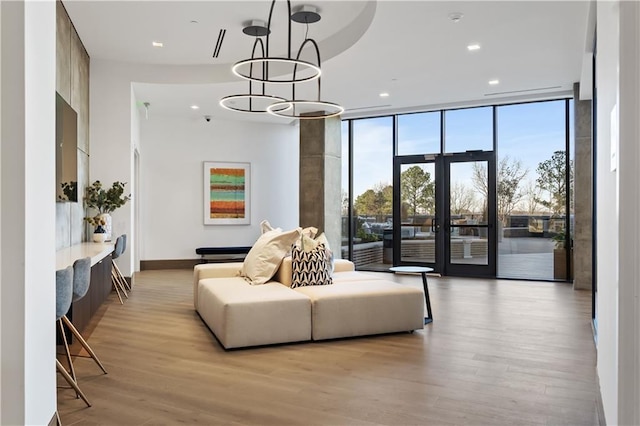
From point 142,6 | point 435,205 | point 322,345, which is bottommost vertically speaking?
point 322,345

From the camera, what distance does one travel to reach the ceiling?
5.25 metres

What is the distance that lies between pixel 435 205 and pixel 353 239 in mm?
1885

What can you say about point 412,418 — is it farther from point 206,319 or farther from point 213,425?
point 206,319

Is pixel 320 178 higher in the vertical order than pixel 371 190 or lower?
higher

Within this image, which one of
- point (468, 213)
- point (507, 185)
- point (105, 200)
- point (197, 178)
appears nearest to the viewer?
point (105, 200)

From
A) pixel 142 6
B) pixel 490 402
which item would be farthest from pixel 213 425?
pixel 142 6

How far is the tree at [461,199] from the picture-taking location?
369 inches

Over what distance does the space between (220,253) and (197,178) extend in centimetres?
169

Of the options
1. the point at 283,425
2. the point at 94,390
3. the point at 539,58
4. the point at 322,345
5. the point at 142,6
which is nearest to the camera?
the point at 283,425

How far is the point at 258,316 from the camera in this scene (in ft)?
14.2

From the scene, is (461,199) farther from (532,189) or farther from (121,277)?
(121,277)

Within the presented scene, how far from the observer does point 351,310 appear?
15.2 feet
